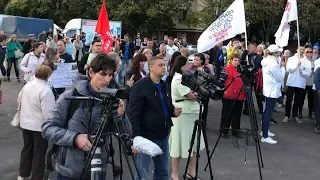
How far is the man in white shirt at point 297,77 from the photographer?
9.52 metres

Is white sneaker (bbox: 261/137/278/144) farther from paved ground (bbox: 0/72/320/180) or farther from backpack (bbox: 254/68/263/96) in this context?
backpack (bbox: 254/68/263/96)

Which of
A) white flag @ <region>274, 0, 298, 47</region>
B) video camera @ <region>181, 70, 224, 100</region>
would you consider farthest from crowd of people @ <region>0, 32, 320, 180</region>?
white flag @ <region>274, 0, 298, 47</region>

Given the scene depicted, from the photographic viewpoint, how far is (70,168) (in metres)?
2.95

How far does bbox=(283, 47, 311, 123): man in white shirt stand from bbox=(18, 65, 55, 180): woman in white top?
6.51m

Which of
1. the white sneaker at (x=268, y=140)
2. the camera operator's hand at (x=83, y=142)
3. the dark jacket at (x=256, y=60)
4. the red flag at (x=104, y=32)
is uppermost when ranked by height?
the red flag at (x=104, y=32)

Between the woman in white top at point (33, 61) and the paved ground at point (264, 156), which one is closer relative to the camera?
the paved ground at point (264, 156)

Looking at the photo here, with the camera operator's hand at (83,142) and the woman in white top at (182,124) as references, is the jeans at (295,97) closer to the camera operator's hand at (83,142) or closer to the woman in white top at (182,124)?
the woman in white top at (182,124)

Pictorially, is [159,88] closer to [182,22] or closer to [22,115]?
[22,115]

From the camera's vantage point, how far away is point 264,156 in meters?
7.11

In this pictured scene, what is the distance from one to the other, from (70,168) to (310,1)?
32.0 meters

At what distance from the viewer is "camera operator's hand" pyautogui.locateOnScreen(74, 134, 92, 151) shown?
2.69 meters

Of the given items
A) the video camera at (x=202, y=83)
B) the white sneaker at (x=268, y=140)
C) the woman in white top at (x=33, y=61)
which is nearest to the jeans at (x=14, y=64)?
the woman in white top at (x=33, y=61)

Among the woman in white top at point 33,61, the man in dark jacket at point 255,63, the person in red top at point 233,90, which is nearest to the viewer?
the person in red top at point 233,90

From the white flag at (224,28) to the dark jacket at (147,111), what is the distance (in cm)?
325
